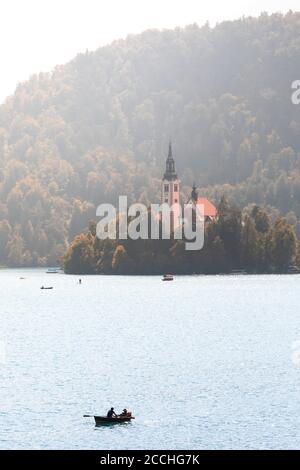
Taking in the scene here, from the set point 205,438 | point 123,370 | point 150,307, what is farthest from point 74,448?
point 150,307

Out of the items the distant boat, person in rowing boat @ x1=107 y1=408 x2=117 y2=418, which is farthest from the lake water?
person in rowing boat @ x1=107 y1=408 x2=117 y2=418

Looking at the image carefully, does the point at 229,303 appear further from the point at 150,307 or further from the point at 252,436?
the point at 252,436

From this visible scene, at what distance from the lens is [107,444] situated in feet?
200

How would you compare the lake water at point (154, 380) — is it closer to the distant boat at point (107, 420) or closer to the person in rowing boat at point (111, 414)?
the distant boat at point (107, 420)

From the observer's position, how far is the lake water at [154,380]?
63.2 meters

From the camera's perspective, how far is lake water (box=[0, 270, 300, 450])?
63.2 m

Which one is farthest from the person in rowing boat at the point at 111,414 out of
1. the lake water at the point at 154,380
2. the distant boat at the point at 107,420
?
the lake water at the point at 154,380

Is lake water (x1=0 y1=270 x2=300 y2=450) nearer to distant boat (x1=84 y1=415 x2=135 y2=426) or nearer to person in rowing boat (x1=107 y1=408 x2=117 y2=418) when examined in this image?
distant boat (x1=84 y1=415 x2=135 y2=426)

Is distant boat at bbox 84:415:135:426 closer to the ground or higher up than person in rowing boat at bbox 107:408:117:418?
closer to the ground

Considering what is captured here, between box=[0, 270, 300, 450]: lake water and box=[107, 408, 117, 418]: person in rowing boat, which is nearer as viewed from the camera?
box=[0, 270, 300, 450]: lake water

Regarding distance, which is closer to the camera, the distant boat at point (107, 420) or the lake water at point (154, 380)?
the lake water at point (154, 380)

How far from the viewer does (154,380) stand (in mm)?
82250

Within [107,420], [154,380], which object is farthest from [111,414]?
[154,380]
